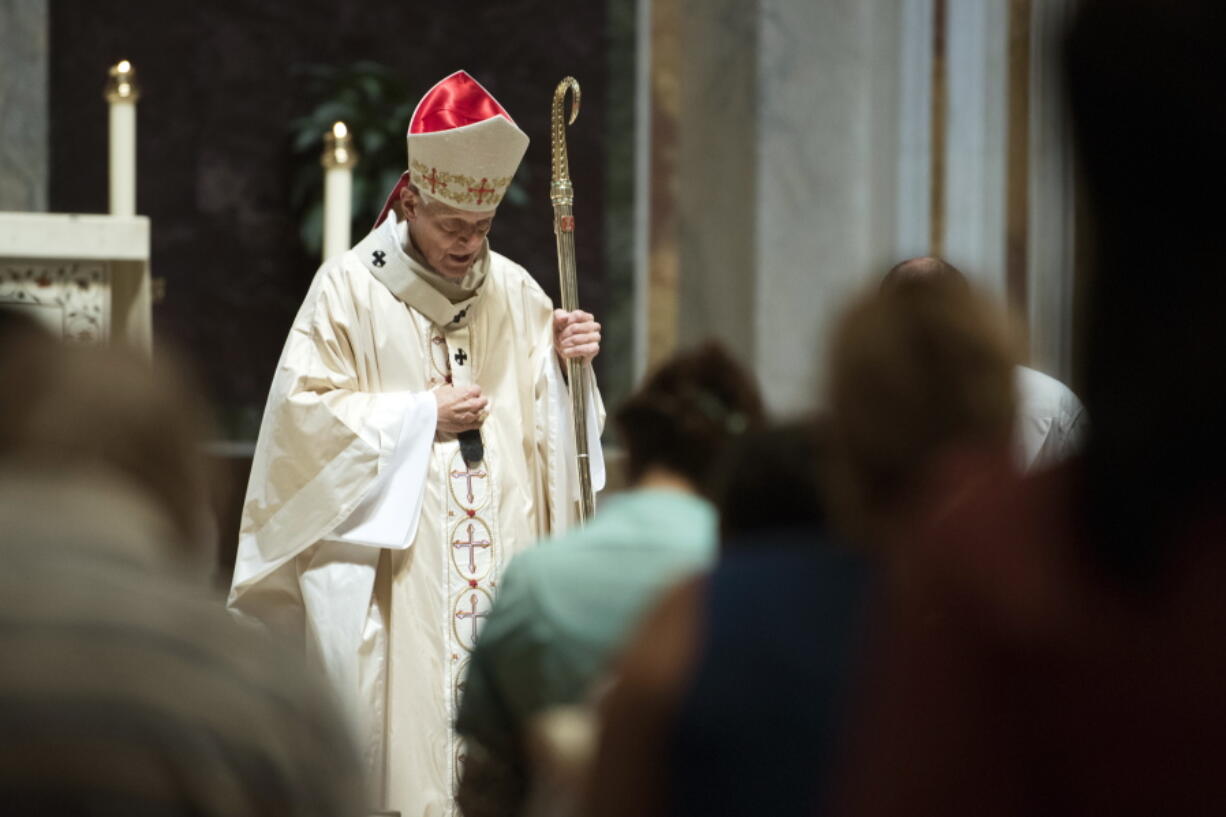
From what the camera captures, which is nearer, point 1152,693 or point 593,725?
point 1152,693

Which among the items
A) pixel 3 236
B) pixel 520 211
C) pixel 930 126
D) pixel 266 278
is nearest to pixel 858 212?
pixel 930 126

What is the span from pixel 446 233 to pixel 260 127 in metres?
2.80

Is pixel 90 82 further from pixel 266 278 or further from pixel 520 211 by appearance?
pixel 520 211

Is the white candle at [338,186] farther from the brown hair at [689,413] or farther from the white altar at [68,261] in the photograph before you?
the brown hair at [689,413]

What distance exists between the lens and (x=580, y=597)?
2152mm

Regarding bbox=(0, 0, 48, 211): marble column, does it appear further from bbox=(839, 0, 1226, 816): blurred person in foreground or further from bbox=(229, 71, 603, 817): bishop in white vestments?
bbox=(839, 0, 1226, 816): blurred person in foreground

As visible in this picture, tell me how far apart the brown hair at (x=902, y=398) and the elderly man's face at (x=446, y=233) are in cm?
340

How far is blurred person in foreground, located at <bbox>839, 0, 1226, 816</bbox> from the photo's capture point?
1.25m

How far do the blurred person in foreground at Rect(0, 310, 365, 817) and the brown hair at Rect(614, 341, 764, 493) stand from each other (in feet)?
2.38

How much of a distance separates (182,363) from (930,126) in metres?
5.62

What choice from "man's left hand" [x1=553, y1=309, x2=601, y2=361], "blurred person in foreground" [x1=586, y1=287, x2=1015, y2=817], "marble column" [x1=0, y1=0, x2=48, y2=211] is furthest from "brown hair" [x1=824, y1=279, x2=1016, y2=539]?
"marble column" [x1=0, y1=0, x2=48, y2=211]

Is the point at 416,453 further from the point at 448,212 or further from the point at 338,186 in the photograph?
the point at 338,186

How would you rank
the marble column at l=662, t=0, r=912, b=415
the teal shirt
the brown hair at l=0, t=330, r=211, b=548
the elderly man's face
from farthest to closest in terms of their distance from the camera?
the marble column at l=662, t=0, r=912, b=415 → the elderly man's face → the teal shirt → the brown hair at l=0, t=330, r=211, b=548

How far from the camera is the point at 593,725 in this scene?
1825mm
